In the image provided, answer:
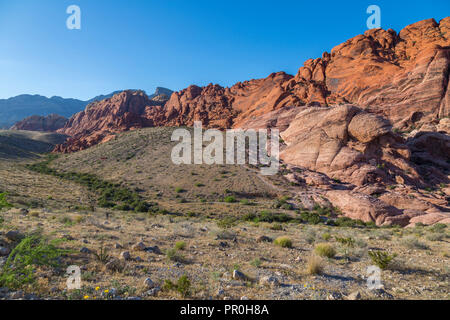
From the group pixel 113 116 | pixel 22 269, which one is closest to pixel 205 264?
pixel 22 269

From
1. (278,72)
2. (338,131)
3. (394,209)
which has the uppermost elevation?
(278,72)

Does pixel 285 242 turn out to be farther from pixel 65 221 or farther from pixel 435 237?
pixel 65 221

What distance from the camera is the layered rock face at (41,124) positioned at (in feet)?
387

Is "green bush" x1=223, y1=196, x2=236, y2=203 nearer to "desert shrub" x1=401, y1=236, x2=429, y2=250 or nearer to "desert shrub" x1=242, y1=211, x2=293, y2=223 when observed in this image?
"desert shrub" x1=242, y1=211, x2=293, y2=223

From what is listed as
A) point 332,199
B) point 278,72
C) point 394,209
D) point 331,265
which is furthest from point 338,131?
point 278,72

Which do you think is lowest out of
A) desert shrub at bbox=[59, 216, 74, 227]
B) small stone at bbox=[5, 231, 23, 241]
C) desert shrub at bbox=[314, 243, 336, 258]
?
desert shrub at bbox=[314, 243, 336, 258]

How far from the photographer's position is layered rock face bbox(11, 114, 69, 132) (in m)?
118

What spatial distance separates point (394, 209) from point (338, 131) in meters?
16.8

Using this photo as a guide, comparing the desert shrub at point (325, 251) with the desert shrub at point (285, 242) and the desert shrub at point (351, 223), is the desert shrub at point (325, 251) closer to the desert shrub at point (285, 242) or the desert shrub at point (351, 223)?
the desert shrub at point (285, 242)

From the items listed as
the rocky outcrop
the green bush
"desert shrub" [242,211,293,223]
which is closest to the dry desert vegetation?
"desert shrub" [242,211,293,223]

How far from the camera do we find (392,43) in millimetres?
64125

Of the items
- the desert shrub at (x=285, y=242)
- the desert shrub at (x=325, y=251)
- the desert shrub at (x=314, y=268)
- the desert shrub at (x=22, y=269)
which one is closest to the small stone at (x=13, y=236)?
the desert shrub at (x=22, y=269)

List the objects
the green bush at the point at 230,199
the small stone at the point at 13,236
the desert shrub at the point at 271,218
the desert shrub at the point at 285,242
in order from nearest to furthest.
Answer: the small stone at the point at 13,236 < the desert shrub at the point at 285,242 < the desert shrub at the point at 271,218 < the green bush at the point at 230,199
